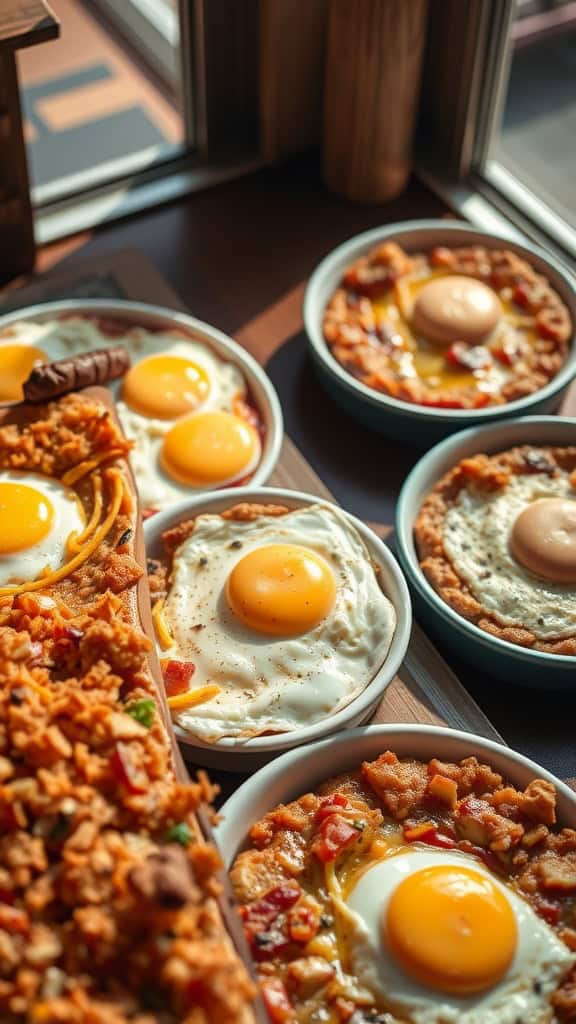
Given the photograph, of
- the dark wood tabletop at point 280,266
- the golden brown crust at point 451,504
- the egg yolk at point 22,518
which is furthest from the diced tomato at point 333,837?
the dark wood tabletop at point 280,266

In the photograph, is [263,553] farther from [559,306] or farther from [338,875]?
[559,306]

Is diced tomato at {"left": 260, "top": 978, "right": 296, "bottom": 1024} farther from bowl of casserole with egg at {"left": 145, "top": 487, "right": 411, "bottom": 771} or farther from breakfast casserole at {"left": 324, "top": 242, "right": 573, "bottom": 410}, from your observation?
breakfast casserole at {"left": 324, "top": 242, "right": 573, "bottom": 410}


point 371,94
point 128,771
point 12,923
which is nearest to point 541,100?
point 371,94

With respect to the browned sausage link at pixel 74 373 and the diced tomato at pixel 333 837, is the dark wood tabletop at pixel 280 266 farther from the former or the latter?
the diced tomato at pixel 333 837

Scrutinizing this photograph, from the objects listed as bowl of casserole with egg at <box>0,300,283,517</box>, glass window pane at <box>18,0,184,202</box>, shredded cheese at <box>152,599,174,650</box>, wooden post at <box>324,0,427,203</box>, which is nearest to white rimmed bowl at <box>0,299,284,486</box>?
bowl of casserole with egg at <box>0,300,283,517</box>

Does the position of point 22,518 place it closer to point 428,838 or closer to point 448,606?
point 448,606
